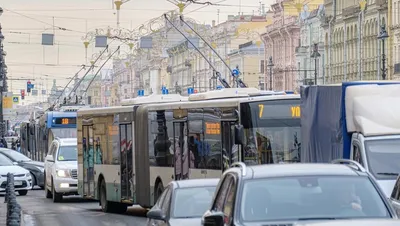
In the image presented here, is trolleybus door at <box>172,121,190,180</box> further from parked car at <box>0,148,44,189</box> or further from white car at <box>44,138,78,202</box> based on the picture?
parked car at <box>0,148,44,189</box>

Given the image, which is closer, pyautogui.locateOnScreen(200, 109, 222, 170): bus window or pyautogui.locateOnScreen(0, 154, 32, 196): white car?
pyautogui.locateOnScreen(200, 109, 222, 170): bus window

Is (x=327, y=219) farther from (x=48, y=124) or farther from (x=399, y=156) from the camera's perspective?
(x=48, y=124)

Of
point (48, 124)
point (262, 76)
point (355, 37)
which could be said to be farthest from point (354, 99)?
point (262, 76)

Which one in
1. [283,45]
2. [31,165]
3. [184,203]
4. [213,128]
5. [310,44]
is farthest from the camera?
[283,45]

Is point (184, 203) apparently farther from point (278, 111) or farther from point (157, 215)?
point (278, 111)

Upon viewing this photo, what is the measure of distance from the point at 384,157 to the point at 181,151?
335 inches

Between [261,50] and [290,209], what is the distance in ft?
375

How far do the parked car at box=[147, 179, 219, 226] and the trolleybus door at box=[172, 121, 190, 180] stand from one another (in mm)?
9747

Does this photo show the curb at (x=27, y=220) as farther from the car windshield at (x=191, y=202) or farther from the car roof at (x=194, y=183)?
the car windshield at (x=191, y=202)

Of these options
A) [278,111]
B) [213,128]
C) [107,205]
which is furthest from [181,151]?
[107,205]

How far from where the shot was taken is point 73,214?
2956cm

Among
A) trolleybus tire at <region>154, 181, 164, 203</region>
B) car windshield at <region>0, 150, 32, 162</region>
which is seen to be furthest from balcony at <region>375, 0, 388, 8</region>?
trolleybus tire at <region>154, 181, 164, 203</region>

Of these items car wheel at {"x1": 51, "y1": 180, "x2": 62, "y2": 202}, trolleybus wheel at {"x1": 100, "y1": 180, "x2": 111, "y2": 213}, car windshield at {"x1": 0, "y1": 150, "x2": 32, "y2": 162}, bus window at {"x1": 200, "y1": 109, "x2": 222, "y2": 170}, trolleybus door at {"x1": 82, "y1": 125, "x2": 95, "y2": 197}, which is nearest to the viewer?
bus window at {"x1": 200, "y1": 109, "x2": 222, "y2": 170}

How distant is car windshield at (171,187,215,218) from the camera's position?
14141 millimetres
